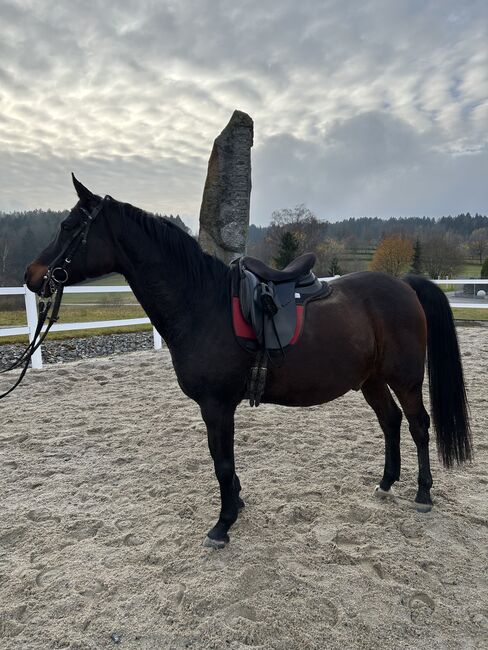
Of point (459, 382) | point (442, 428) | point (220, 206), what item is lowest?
point (442, 428)

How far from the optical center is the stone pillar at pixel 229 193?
24.4 ft

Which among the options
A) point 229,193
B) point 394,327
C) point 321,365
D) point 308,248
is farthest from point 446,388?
point 308,248

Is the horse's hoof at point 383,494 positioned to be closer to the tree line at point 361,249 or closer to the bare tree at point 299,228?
the tree line at point 361,249

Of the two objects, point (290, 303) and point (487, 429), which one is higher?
point (290, 303)

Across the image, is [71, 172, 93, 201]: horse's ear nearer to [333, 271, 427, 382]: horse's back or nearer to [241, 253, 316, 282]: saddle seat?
[241, 253, 316, 282]: saddle seat

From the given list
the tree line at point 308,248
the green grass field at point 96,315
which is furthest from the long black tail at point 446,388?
the tree line at point 308,248

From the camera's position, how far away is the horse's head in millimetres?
2256

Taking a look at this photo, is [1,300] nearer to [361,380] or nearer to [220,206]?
[220,206]

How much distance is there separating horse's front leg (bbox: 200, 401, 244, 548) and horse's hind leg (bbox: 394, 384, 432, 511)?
4.13 ft

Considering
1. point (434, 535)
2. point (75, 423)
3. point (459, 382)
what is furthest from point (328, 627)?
point (75, 423)

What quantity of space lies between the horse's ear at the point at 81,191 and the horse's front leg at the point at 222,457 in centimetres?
141

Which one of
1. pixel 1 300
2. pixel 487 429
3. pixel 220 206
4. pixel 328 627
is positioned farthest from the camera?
pixel 1 300

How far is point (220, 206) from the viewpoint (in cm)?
Answer: 748

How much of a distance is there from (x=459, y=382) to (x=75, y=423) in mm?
3814
